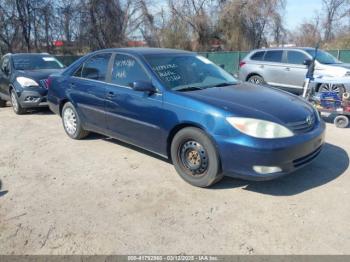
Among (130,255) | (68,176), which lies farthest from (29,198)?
(130,255)

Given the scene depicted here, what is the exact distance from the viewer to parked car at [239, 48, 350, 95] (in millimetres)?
9609

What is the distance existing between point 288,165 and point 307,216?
554mm

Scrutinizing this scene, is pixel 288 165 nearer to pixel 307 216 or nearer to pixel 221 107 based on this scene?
pixel 307 216

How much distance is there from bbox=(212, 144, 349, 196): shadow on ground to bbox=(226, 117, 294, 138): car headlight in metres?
0.72

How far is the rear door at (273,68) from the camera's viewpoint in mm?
10477

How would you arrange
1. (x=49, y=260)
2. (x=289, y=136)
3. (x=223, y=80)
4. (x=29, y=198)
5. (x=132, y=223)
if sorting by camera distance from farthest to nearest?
(x=223, y=80) < (x=29, y=198) < (x=289, y=136) < (x=132, y=223) < (x=49, y=260)

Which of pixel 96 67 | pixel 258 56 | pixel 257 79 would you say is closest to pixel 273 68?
pixel 257 79

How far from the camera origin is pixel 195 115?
3.82 m

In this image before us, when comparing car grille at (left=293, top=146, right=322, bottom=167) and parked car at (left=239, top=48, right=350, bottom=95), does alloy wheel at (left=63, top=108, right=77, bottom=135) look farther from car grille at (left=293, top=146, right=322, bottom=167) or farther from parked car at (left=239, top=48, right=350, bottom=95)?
parked car at (left=239, top=48, right=350, bottom=95)

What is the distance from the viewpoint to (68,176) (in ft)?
14.8

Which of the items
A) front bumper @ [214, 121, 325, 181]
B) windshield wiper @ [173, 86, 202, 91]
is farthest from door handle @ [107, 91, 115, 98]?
front bumper @ [214, 121, 325, 181]

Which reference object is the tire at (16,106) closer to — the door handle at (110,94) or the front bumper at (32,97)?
the front bumper at (32,97)

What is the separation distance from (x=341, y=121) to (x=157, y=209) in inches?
192

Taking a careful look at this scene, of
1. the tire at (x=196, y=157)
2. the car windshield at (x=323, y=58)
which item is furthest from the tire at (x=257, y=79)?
the tire at (x=196, y=157)
